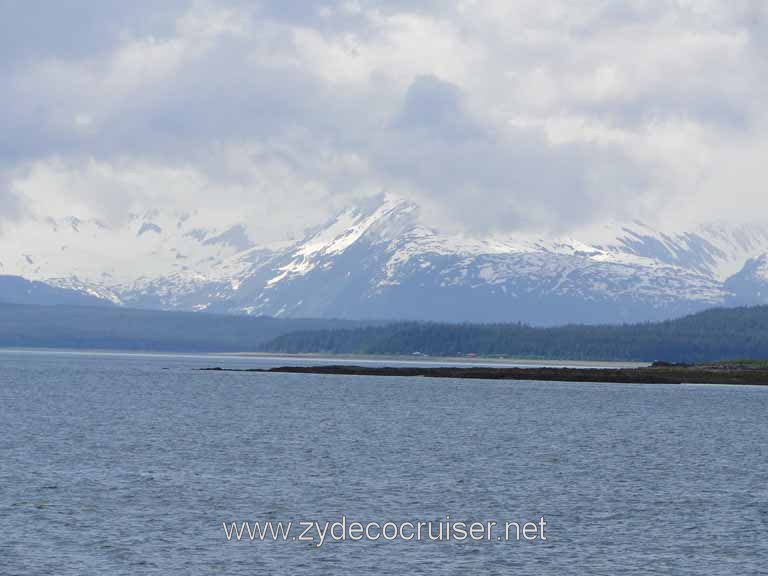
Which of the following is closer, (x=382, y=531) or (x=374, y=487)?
(x=382, y=531)

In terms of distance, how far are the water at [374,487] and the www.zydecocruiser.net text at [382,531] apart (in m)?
0.99

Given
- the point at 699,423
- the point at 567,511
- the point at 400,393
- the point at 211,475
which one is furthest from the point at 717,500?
the point at 400,393

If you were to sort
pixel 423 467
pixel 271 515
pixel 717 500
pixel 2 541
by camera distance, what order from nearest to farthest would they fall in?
pixel 2 541, pixel 271 515, pixel 717 500, pixel 423 467

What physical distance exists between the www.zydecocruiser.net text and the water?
3.25ft

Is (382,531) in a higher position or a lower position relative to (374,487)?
lower

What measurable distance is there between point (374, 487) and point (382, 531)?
14696 mm

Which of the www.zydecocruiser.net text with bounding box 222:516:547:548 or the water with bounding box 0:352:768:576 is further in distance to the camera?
the www.zydecocruiser.net text with bounding box 222:516:547:548

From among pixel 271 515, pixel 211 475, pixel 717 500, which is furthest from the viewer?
pixel 211 475

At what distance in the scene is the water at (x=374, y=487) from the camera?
187 ft

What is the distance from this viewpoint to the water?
56.9 meters

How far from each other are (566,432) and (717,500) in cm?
4750

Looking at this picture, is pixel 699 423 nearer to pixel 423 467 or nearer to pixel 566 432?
pixel 566 432

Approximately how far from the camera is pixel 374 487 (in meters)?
77.6

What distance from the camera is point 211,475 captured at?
270 ft
